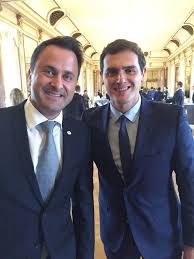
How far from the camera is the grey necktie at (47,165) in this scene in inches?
50.5

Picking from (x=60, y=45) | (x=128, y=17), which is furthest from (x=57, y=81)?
(x=128, y=17)

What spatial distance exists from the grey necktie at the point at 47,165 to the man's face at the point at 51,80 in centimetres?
10

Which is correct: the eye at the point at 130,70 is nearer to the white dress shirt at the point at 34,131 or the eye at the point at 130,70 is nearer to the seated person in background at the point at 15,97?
the white dress shirt at the point at 34,131

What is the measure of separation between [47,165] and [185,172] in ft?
2.72

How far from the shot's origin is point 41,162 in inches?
50.6

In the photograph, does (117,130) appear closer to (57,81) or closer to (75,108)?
(57,81)

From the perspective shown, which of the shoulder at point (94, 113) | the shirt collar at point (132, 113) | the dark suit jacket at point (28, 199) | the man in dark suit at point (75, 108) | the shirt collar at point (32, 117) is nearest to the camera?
the dark suit jacket at point (28, 199)

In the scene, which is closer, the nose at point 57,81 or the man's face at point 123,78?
the nose at point 57,81

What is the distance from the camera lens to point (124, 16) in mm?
10797

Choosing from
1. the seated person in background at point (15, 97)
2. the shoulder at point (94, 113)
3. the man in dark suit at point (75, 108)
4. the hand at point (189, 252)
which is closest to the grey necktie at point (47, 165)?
the shoulder at point (94, 113)

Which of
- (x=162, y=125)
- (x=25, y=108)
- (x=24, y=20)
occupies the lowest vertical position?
(x=162, y=125)

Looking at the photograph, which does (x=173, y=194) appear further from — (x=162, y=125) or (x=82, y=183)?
(x=82, y=183)

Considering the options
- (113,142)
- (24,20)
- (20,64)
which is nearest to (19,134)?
(113,142)

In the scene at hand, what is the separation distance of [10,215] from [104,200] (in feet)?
2.42
